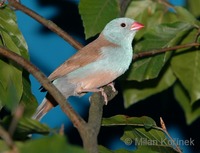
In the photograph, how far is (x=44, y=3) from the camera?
2.76 metres

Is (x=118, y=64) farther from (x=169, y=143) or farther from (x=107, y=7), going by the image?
A: (x=169, y=143)

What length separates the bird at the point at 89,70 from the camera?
6.89ft

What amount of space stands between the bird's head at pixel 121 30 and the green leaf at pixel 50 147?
1564 mm

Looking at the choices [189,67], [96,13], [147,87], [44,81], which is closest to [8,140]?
[44,81]

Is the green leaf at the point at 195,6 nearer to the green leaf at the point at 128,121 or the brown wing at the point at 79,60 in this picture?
the brown wing at the point at 79,60

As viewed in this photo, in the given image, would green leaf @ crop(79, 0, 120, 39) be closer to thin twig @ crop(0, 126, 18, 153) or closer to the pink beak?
the pink beak

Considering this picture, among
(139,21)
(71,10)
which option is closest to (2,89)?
(139,21)

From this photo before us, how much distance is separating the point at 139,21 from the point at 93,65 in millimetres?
451

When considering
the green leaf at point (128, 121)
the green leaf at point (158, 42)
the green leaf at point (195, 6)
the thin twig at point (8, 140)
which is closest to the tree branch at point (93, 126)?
the green leaf at point (128, 121)

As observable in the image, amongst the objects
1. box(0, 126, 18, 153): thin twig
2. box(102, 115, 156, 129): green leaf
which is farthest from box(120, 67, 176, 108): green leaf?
box(0, 126, 18, 153): thin twig

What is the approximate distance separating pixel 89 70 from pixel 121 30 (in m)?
0.36

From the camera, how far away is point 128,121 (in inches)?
69.1

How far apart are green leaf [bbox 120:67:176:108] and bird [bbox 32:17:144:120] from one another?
0.92ft

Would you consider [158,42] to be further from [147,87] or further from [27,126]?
[27,126]
